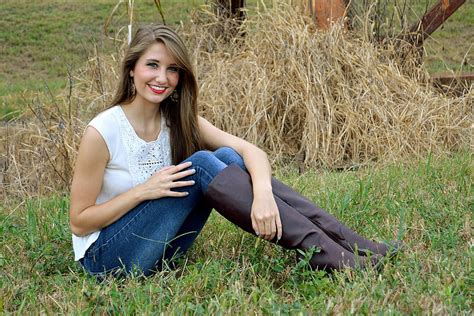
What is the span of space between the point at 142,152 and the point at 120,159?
11cm

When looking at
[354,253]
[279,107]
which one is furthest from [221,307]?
[279,107]

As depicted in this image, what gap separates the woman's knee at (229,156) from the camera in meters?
3.44

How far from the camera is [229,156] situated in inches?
136

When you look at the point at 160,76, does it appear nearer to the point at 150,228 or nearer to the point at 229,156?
the point at 229,156

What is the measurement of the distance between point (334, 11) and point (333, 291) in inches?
152

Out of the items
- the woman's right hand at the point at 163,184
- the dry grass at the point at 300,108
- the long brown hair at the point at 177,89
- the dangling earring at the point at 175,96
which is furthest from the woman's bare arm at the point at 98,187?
the dry grass at the point at 300,108

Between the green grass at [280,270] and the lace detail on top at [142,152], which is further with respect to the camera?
the lace detail on top at [142,152]

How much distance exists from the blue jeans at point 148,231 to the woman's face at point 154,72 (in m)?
0.31

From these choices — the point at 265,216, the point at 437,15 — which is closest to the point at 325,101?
the point at 437,15

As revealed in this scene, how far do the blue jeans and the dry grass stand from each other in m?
2.41

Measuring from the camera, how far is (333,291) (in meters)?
3.04

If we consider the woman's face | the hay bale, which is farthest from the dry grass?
the woman's face

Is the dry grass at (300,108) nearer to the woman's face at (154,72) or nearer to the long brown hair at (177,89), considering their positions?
the long brown hair at (177,89)

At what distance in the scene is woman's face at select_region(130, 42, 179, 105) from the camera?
11.1 feet
